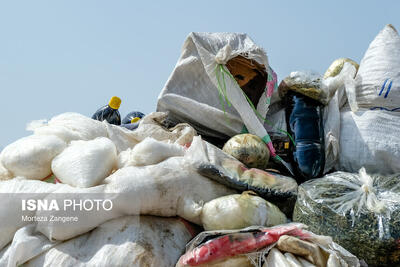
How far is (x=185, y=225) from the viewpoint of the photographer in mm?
1732

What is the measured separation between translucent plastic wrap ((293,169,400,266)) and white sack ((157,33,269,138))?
787mm

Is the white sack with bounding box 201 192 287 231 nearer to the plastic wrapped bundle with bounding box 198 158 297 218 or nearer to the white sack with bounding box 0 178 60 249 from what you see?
the plastic wrapped bundle with bounding box 198 158 297 218

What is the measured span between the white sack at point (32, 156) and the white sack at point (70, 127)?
118 millimetres

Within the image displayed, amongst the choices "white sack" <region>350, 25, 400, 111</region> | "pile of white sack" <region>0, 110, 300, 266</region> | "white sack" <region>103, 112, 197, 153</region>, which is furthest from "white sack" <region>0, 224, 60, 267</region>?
"white sack" <region>350, 25, 400, 111</region>

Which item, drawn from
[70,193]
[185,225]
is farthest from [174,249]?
[70,193]

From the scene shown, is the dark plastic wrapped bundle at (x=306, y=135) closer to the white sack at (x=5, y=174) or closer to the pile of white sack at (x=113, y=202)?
the pile of white sack at (x=113, y=202)

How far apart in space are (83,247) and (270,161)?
123cm

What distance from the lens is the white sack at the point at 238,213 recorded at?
1.58 m

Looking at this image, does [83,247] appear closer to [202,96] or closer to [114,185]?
[114,185]

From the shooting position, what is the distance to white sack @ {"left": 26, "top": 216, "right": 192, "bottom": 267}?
1476 millimetres

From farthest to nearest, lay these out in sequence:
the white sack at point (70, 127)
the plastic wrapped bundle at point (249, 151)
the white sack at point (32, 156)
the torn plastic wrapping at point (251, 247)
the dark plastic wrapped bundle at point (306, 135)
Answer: the dark plastic wrapped bundle at point (306, 135) → the plastic wrapped bundle at point (249, 151) → the white sack at point (70, 127) → the white sack at point (32, 156) → the torn plastic wrapping at point (251, 247)

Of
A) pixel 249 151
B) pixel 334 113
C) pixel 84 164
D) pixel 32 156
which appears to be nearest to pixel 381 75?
pixel 334 113

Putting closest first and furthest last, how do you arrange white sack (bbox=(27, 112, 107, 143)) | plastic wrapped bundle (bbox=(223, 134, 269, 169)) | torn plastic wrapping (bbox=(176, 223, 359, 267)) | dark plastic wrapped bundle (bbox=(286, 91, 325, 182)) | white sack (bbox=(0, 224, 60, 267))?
1. torn plastic wrapping (bbox=(176, 223, 359, 267))
2. white sack (bbox=(0, 224, 60, 267))
3. white sack (bbox=(27, 112, 107, 143))
4. plastic wrapped bundle (bbox=(223, 134, 269, 169))
5. dark plastic wrapped bundle (bbox=(286, 91, 325, 182))

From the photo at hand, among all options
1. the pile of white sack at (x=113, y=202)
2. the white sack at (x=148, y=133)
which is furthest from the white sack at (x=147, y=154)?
the white sack at (x=148, y=133)
